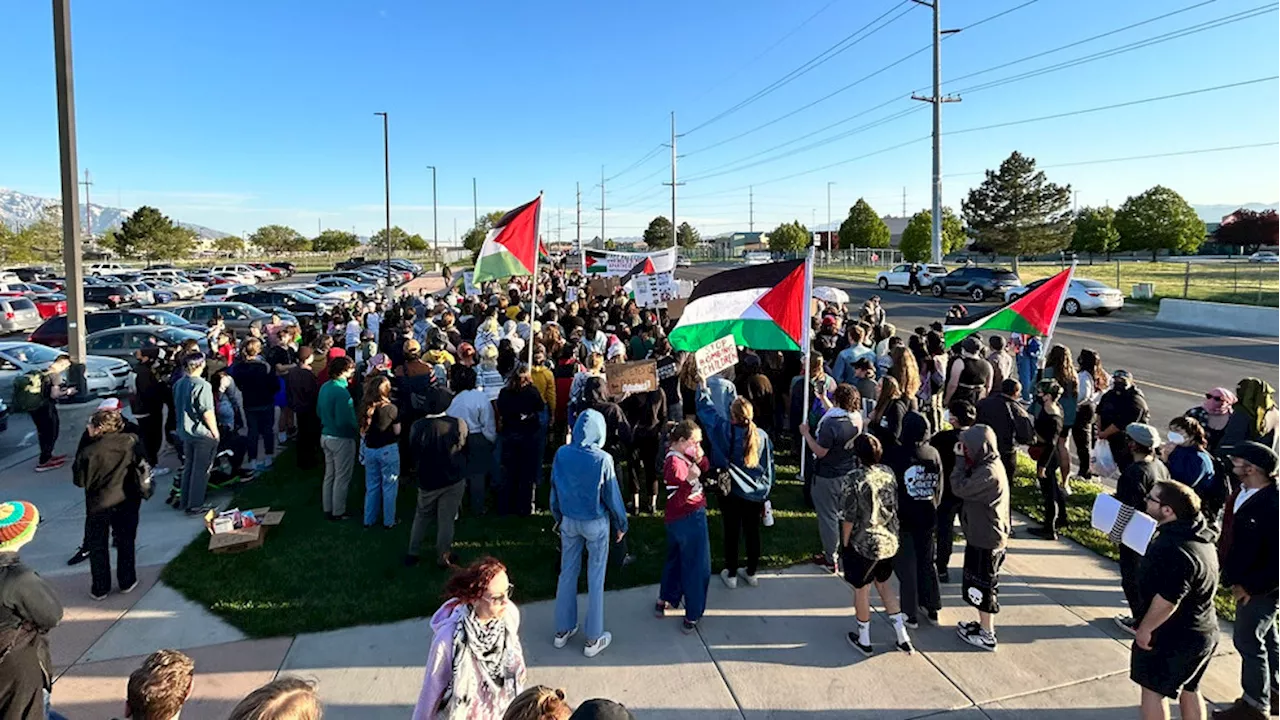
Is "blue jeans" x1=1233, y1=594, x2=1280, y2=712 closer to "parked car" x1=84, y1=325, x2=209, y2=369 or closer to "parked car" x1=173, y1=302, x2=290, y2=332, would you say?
"parked car" x1=84, y1=325, x2=209, y2=369

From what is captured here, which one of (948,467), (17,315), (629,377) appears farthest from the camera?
(17,315)

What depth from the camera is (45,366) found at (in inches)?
506

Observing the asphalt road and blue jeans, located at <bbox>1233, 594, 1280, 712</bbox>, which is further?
the asphalt road

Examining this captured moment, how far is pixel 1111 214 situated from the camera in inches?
2763

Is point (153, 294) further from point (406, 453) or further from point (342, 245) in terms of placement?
point (342, 245)

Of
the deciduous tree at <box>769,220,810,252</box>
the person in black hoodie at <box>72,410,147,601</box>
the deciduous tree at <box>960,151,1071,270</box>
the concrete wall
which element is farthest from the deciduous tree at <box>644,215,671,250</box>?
the person in black hoodie at <box>72,410,147,601</box>

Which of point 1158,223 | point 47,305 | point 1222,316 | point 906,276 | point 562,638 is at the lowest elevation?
point 562,638

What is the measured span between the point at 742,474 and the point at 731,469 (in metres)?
0.10

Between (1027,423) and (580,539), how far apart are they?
14.5ft

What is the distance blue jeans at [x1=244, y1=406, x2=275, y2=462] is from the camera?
9180 millimetres

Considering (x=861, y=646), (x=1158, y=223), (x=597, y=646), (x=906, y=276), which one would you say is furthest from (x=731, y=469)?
(x=1158, y=223)

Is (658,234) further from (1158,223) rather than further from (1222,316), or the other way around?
(1222,316)

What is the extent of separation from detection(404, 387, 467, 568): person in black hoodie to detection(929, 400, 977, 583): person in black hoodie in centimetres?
416

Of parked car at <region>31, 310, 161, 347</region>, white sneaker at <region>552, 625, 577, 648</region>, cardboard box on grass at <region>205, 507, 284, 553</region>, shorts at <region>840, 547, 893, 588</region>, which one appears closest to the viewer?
shorts at <region>840, 547, 893, 588</region>
